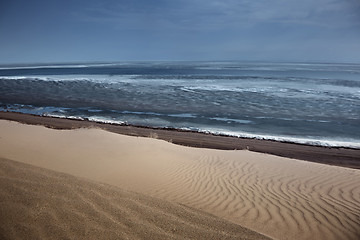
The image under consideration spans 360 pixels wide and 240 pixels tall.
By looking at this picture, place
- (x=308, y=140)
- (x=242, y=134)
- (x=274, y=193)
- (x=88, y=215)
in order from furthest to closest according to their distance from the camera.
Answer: (x=242, y=134)
(x=308, y=140)
(x=274, y=193)
(x=88, y=215)

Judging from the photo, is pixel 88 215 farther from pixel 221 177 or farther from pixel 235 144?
Result: pixel 235 144

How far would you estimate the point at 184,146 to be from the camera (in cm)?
1009

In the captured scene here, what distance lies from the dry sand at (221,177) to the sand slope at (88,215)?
6.05 feet

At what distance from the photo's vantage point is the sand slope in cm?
244

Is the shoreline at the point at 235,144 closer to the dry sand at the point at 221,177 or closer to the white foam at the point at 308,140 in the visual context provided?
the white foam at the point at 308,140

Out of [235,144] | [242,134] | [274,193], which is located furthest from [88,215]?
[242,134]

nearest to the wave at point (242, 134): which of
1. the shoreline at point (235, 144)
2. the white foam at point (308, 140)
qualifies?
the white foam at point (308, 140)

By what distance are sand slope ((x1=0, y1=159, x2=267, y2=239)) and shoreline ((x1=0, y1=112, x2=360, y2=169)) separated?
7128 millimetres

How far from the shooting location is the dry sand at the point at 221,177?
4652mm

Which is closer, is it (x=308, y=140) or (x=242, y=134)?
(x=308, y=140)

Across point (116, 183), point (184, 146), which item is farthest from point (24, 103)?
point (116, 183)

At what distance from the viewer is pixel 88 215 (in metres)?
2.72

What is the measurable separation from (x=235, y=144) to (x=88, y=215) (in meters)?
8.52

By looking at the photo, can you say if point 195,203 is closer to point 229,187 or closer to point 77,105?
point 229,187
